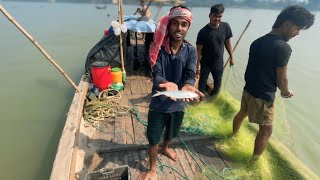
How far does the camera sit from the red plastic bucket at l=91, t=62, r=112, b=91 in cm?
614

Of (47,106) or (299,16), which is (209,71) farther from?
(47,106)

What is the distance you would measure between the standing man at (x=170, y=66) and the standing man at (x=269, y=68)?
1.07m

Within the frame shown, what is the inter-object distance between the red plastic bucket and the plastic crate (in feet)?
11.3

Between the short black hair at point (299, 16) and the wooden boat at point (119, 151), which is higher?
the short black hair at point (299, 16)

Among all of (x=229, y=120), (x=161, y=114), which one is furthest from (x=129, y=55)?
(x=161, y=114)

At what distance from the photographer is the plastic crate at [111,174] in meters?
3.18

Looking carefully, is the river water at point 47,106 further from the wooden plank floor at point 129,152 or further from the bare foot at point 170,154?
the bare foot at point 170,154

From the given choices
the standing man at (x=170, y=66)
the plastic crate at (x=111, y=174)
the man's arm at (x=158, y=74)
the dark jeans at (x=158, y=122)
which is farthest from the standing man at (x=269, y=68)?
the plastic crate at (x=111, y=174)

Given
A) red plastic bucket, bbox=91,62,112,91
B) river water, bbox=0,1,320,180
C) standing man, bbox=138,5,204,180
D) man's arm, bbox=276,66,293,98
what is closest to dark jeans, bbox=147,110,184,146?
standing man, bbox=138,5,204,180

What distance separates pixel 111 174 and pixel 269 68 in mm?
2782

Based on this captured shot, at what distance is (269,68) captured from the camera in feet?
11.1

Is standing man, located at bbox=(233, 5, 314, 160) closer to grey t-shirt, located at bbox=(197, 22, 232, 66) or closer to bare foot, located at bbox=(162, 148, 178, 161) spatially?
bare foot, located at bbox=(162, 148, 178, 161)

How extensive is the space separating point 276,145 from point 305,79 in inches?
400

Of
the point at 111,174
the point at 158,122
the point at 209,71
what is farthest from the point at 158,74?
the point at 209,71
